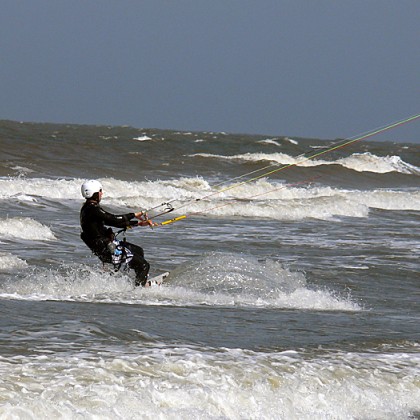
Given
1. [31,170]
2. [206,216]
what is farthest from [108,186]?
[206,216]

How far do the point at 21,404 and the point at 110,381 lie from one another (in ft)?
2.93

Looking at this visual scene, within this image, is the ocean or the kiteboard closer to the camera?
the ocean

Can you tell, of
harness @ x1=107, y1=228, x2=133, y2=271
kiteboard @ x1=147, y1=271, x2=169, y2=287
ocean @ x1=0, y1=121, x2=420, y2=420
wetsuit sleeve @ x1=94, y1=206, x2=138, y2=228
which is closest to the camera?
ocean @ x1=0, y1=121, x2=420, y2=420

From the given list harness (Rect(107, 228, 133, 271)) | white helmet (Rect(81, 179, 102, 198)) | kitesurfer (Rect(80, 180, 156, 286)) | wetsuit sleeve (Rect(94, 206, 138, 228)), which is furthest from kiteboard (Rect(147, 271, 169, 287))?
white helmet (Rect(81, 179, 102, 198))

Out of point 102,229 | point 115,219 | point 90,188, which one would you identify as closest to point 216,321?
point 115,219

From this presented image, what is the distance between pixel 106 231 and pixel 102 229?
0.28 ft

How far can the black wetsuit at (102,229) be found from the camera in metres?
11.1

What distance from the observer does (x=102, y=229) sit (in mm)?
11250

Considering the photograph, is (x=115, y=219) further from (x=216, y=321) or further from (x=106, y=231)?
(x=216, y=321)

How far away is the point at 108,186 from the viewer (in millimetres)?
30141

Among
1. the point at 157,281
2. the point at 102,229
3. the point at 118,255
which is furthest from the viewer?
the point at 157,281

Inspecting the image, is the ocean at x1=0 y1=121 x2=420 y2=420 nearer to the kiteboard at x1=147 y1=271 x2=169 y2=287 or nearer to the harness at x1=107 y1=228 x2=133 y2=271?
the kiteboard at x1=147 y1=271 x2=169 y2=287

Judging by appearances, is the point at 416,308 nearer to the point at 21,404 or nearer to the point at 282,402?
the point at 282,402

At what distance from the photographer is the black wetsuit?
11148 mm
